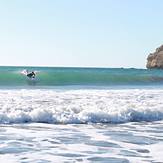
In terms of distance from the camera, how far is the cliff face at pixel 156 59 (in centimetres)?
13050

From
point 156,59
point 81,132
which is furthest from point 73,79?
point 156,59

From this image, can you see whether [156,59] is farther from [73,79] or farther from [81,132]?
[81,132]

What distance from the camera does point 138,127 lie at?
1241 centimetres

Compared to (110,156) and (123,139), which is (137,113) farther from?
(110,156)

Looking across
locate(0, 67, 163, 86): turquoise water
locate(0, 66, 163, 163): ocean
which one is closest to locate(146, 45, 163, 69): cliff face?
locate(0, 67, 163, 86): turquoise water

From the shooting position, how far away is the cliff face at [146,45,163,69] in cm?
13050

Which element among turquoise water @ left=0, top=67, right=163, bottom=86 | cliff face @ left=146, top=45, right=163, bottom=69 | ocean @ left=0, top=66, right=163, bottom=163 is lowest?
ocean @ left=0, top=66, right=163, bottom=163

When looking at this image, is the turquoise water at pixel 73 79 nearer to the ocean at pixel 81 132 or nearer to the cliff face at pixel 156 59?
the ocean at pixel 81 132

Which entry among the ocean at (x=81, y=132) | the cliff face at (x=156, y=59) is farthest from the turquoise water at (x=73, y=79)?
the cliff face at (x=156, y=59)

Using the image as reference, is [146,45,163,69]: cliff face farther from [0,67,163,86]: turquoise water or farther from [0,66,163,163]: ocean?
[0,66,163,163]: ocean

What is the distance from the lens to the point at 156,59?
13250 cm

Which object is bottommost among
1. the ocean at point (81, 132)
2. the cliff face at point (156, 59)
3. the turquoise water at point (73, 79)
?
the ocean at point (81, 132)

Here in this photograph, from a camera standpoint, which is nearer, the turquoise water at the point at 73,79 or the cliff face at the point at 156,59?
the turquoise water at the point at 73,79

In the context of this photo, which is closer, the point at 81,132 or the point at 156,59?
the point at 81,132
